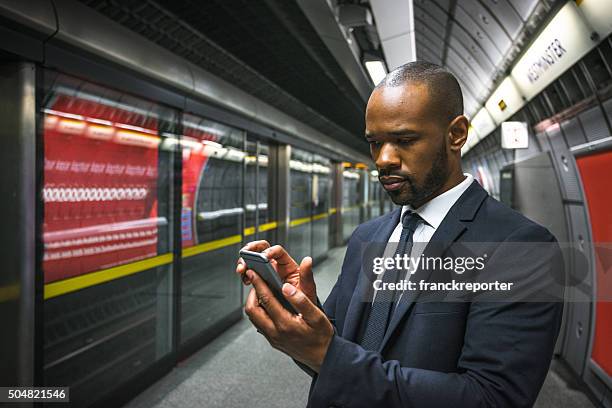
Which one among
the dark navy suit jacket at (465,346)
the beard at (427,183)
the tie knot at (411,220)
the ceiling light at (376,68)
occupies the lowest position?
the dark navy suit jacket at (465,346)

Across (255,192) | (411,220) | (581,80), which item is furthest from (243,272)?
(255,192)

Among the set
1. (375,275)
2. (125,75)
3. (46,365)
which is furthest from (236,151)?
(375,275)

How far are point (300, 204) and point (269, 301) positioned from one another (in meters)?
8.00

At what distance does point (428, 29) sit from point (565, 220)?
9.73 feet

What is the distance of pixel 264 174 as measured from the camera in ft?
23.9

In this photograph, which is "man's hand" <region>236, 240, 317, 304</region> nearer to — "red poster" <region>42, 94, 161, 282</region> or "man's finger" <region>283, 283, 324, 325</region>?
"man's finger" <region>283, 283, 324, 325</region>

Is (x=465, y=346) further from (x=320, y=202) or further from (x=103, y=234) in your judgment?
(x=320, y=202)

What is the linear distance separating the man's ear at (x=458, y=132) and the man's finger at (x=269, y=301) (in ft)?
1.84

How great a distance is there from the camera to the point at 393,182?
1.05 meters

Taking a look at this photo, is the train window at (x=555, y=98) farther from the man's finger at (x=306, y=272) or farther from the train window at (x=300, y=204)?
the train window at (x=300, y=204)

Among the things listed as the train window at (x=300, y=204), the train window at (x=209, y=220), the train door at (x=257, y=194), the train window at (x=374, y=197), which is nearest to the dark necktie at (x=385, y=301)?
the train window at (x=209, y=220)

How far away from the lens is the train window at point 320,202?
9797 mm

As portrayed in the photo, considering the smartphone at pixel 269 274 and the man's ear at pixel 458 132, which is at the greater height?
the man's ear at pixel 458 132

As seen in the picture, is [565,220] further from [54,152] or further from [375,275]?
[54,152]
